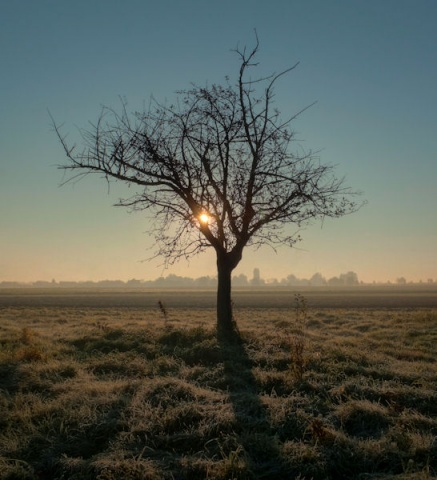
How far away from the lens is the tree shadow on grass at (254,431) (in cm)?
558

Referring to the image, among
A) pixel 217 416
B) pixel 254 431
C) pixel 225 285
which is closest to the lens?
pixel 254 431

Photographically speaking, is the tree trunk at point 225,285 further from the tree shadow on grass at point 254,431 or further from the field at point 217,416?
the tree shadow on grass at point 254,431

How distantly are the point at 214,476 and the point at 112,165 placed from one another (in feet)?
37.6

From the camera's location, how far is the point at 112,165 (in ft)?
49.1

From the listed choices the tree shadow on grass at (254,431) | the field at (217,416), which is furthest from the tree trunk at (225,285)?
the tree shadow on grass at (254,431)

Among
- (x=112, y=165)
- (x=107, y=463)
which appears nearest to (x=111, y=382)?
(x=107, y=463)

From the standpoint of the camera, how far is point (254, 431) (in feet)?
21.7

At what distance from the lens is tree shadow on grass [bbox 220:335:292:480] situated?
220 inches

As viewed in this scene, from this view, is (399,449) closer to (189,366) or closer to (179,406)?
(179,406)

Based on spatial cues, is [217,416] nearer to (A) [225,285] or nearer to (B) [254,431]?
(B) [254,431]

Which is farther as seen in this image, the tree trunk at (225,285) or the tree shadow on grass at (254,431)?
the tree trunk at (225,285)

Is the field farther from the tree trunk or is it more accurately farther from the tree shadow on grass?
the tree trunk

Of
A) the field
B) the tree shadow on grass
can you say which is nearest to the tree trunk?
the field

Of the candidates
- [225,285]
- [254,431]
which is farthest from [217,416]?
[225,285]
